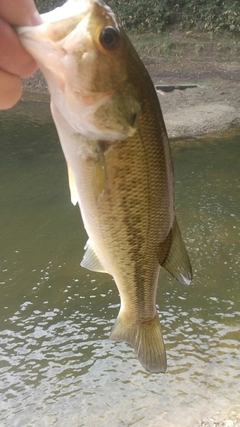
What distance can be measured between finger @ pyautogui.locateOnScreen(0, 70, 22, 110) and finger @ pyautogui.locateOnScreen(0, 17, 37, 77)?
2 cm

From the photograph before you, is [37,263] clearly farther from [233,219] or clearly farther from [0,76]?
[0,76]

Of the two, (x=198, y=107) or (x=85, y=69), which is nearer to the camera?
(x=85, y=69)

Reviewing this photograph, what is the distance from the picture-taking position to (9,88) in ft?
3.75

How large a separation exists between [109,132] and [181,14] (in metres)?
14.0

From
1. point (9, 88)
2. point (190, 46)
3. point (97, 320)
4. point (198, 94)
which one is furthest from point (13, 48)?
point (190, 46)

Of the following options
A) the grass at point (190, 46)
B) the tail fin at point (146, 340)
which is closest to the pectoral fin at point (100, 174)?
the tail fin at point (146, 340)

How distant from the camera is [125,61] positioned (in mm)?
1128

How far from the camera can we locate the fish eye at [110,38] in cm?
109

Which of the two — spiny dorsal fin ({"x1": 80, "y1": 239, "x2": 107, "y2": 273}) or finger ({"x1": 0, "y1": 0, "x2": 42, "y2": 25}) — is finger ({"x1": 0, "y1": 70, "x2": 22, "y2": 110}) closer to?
finger ({"x1": 0, "y1": 0, "x2": 42, "y2": 25})

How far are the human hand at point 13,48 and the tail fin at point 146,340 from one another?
0.86m

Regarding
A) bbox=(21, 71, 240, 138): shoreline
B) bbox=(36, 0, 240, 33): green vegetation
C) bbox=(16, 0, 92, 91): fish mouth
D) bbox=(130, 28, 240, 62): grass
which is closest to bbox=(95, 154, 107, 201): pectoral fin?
bbox=(16, 0, 92, 91): fish mouth

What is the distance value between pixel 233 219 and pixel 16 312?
2.79 metres

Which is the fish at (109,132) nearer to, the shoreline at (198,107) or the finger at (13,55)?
the finger at (13,55)

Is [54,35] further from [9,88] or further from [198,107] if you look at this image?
[198,107]
